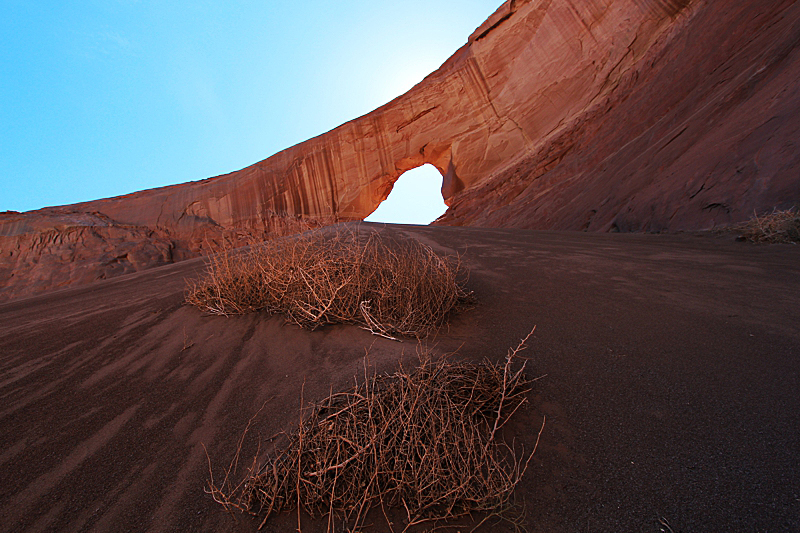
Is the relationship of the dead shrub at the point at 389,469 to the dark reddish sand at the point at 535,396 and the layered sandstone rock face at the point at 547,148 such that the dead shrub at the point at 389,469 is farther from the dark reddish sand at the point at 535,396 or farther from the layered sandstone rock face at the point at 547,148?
the layered sandstone rock face at the point at 547,148

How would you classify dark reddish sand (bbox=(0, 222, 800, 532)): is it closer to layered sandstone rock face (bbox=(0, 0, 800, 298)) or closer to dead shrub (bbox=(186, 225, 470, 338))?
dead shrub (bbox=(186, 225, 470, 338))

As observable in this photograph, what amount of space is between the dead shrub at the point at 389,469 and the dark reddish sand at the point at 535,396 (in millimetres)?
84

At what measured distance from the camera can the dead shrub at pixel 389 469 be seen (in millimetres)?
1100

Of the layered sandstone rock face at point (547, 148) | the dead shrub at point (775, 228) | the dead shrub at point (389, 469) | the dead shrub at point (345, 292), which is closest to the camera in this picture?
the dead shrub at point (389, 469)

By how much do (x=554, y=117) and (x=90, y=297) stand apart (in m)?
14.3

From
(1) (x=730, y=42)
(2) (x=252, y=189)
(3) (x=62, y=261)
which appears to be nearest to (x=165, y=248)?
(3) (x=62, y=261)

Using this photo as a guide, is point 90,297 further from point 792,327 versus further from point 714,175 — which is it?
point 714,175

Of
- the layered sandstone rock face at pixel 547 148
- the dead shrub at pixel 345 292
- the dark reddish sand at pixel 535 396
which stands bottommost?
the dark reddish sand at pixel 535 396

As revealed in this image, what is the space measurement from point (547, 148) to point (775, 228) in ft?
31.0

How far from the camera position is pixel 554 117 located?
13.4m

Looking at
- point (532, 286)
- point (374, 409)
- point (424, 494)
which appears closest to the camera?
point (424, 494)

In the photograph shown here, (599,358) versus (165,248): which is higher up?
(165,248)

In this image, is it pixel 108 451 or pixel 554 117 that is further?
pixel 554 117

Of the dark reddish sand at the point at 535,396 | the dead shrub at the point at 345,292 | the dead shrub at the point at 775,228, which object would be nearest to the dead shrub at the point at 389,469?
the dark reddish sand at the point at 535,396
